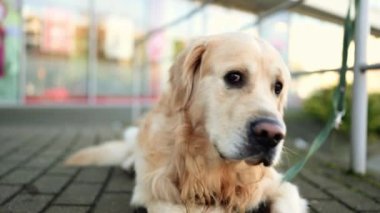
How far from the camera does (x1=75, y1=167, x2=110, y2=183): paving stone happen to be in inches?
119

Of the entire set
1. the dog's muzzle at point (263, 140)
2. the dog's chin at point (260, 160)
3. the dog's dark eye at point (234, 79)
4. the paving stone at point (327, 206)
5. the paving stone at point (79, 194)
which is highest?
the dog's dark eye at point (234, 79)

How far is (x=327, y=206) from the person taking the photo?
2.48m

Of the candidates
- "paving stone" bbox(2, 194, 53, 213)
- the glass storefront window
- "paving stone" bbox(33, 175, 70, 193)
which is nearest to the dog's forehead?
"paving stone" bbox(2, 194, 53, 213)

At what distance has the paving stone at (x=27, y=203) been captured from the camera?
2.28m

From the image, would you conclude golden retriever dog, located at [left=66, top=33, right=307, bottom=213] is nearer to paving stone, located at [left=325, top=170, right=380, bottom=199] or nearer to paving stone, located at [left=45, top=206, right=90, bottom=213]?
paving stone, located at [left=45, top=206, right=90, bottom=213]

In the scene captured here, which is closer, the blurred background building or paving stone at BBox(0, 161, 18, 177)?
paving stone at BBox(0, 161, 18, 177)

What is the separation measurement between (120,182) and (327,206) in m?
1.29

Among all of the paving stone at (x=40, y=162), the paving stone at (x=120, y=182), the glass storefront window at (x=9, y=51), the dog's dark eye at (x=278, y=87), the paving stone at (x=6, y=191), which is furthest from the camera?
the glass storefront window at (x=9, y=51)

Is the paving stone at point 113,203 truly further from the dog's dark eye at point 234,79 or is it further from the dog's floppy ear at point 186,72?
the dog's dark eye at point 234,79

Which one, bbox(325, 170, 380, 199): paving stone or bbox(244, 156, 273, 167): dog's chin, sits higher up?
bbox(244, 156, 273, 167): dog's chin

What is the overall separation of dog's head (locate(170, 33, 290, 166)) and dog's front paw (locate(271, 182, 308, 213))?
331 millimetres

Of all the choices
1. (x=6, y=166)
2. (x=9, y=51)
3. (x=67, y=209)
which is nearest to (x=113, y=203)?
(x=67, y=209)

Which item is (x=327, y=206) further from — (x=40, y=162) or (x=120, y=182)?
(x=40, y=162)

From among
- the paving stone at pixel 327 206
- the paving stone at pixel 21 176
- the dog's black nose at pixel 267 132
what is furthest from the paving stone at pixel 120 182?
the dog's black nose at pixel 267 132
